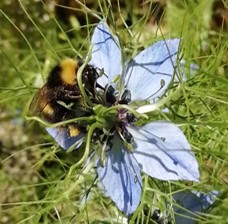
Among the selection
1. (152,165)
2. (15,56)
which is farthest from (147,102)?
(15,56)

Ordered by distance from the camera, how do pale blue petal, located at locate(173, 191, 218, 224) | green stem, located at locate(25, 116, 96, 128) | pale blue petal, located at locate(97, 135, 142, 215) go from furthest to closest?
pale blue petal, located at locate(173, 191, 218, 224), pale blue petal, located at locate(97, 135, 142, 215), green stem, located at locate(25, 116, 96, 128)

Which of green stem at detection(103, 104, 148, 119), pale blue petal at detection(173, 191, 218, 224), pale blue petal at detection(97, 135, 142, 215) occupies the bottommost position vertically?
pale blue petal at detection(173, 191, 218, 224)

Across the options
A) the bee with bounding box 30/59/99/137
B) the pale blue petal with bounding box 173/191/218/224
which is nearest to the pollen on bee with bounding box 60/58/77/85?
the bee with bounding box 30/59/99/137

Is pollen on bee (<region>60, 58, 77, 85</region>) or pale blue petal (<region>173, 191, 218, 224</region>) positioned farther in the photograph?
pale blue petal (<region>173, 191, 218, 224</region>)

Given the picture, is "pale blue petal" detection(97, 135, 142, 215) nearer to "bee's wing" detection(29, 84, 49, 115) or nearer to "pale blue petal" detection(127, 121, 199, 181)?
"pale blue petal" detection(127, 121, 199, 181)

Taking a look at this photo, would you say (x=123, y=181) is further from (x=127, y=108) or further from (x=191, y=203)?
(x=191, y=203)

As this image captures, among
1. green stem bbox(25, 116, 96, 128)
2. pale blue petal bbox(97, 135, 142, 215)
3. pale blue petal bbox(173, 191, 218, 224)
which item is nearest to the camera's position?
green stem bbox(25, 116, 96, 128)
